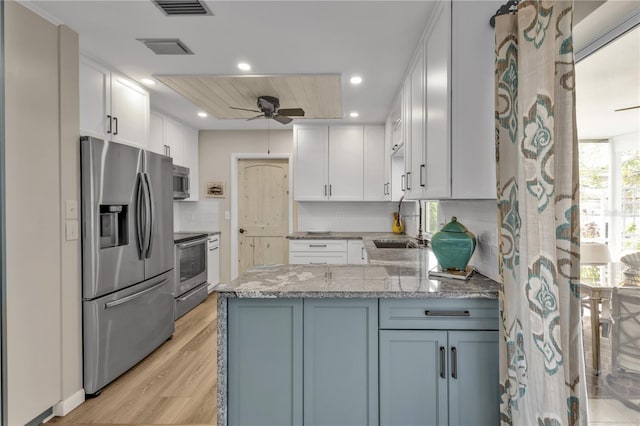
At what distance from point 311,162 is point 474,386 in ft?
11.2

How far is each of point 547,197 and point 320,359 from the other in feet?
3.80

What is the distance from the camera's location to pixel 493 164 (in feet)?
5.37

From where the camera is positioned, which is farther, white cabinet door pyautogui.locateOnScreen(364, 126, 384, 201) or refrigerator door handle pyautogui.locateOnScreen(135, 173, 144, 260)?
white cabinet door pyautogui.locateOnScreen(364, 126, 384, 201)

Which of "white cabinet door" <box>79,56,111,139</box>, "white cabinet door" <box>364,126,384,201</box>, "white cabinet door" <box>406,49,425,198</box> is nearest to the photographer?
"white cabinet door" <box>406,49,425,198</box>

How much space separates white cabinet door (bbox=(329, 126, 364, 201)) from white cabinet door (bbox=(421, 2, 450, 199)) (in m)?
2.50

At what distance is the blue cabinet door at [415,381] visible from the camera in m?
1.55

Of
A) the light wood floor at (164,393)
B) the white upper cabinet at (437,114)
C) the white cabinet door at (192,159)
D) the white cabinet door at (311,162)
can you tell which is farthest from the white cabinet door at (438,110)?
the white cabinet door at (192,159)

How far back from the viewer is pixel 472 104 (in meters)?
1.63

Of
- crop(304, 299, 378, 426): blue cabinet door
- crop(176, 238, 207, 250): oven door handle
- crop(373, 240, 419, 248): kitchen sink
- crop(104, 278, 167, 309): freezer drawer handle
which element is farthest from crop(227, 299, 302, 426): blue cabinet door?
crop(176, 238, 207, 250): oven door handle

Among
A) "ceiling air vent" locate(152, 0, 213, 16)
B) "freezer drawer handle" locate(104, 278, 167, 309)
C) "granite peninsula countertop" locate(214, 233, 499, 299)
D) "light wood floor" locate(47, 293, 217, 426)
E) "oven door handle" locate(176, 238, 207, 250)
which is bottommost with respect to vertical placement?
"light wood floor" locate(47, 293, 217, 426)

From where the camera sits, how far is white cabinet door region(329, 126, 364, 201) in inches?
177

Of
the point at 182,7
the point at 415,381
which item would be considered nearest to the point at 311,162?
the point at 182,7

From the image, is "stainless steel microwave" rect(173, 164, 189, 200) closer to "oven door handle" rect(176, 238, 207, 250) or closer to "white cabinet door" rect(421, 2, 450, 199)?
"oven door handle" rect(176, 238, 207, 250)

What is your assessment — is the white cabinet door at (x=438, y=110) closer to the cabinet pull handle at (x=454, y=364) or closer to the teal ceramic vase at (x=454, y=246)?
the teal ceramic vase at (x=454, y=246)
